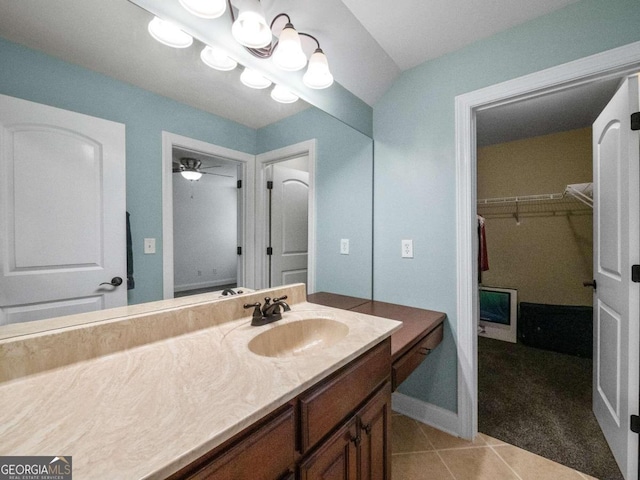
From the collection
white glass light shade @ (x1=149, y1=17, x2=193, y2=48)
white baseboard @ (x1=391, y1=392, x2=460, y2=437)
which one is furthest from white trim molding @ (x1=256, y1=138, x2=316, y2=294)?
white baseboard @ (x1=391, y1=392, x2=460, y2=437)

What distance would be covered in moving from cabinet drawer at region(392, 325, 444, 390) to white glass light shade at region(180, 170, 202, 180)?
1.11 meters

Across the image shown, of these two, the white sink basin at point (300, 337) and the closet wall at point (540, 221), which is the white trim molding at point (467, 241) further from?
the closet wall at point (540, 221)

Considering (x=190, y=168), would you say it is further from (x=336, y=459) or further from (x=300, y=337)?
(x=336, y=459)

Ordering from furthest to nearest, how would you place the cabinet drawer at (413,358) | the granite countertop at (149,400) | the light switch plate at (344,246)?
the light switch plate at (344,246) → the cabinet drawer at (413,358) → the granite countertop at (149,400)

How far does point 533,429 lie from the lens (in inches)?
66.9

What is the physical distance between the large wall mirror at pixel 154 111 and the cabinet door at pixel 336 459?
69 cm

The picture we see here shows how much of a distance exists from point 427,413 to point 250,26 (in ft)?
7.65

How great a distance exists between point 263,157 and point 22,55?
78 centimetres

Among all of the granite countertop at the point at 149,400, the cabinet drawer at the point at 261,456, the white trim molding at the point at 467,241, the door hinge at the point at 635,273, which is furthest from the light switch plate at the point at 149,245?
the door hinge at the point at 635,273

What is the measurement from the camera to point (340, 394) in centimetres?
83

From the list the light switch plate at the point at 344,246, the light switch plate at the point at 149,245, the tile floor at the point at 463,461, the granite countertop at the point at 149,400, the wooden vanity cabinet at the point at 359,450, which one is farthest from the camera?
the light switch plate at the point at 344,246

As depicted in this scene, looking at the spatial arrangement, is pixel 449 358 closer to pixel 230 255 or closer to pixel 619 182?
pixel 619 182

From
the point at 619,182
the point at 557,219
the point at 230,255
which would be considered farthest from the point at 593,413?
the point at 230,255

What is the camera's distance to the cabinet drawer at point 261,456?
1.71 ft
